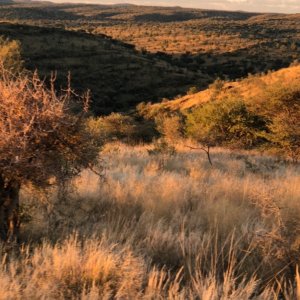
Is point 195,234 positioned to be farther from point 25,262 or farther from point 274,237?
point 25,262

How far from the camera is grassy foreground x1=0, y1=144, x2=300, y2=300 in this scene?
10.2 ft

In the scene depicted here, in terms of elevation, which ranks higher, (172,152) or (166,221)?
(166,221)

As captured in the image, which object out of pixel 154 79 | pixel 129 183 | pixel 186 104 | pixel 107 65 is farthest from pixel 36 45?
pixel 129 183

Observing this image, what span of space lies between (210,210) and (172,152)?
7399mm

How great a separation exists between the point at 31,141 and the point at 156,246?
1.52m

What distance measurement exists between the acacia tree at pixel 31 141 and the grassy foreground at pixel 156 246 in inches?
9.8

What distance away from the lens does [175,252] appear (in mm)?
3932

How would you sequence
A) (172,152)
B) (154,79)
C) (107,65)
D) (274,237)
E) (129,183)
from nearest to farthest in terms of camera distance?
(274,237)
(129,183)
(172,152)
(154,79)
(107,65)

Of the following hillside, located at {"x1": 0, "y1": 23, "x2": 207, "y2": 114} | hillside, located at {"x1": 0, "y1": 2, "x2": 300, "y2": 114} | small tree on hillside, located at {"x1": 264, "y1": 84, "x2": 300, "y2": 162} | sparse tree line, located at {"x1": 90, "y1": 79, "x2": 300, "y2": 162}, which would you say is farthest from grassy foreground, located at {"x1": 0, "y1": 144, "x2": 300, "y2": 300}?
hillside, located at {"x1": 0, "y1": 23, "x2": 207, "y2": 114}

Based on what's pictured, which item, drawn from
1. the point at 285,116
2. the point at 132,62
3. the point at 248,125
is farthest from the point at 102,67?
the point at 285,116

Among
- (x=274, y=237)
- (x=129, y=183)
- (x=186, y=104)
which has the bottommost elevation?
(x=186, y=104)

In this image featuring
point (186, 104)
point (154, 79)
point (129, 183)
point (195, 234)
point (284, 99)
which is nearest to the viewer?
point (195, 234)

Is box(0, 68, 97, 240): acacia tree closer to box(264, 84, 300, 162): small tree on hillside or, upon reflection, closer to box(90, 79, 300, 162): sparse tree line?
box(90, 79, 300, 162): sparse tree line

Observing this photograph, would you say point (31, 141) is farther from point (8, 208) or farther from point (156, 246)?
point (156, 246)
